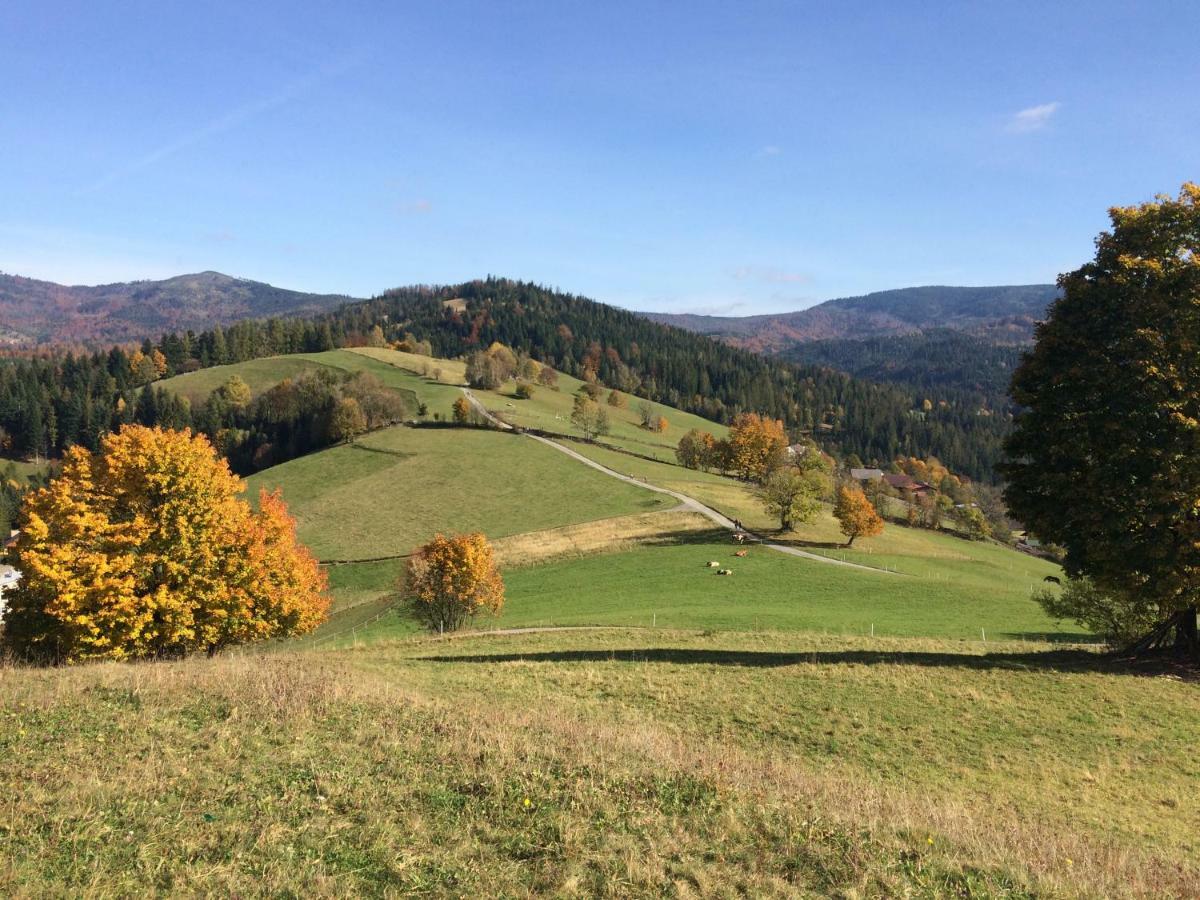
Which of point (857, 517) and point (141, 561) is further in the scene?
point (857, 517)

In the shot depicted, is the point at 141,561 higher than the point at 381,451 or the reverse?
higher

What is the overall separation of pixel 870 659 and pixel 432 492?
7454 cm

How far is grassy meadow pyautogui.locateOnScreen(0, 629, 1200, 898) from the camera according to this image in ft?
27.6

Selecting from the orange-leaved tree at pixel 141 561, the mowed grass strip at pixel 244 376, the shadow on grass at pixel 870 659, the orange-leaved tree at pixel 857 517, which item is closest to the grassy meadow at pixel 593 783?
the shadow on grass at pixel 870 659

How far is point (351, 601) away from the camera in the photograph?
202ft

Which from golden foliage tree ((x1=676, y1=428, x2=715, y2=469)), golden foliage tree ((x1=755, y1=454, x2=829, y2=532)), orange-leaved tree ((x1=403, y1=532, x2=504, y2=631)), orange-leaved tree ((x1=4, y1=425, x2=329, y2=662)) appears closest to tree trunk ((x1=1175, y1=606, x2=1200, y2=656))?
orange-leaved tree ((x1=4, y1=425, x2=329, y2=662))

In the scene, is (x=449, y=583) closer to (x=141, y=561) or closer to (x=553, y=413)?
(x=141, y=561)

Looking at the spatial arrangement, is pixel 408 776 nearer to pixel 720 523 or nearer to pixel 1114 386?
pixel 1114 386

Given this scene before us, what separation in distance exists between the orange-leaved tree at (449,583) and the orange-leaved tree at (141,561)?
1344 cm

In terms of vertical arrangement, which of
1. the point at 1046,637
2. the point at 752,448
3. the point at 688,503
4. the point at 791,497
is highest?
the point at 752,448

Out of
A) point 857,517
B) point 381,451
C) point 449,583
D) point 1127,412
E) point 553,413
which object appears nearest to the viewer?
point 1127,412

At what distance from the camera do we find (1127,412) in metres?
20.5

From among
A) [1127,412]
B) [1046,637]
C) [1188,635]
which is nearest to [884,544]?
[1046,637]

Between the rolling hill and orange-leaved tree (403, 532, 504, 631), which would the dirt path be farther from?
the rolling hill
